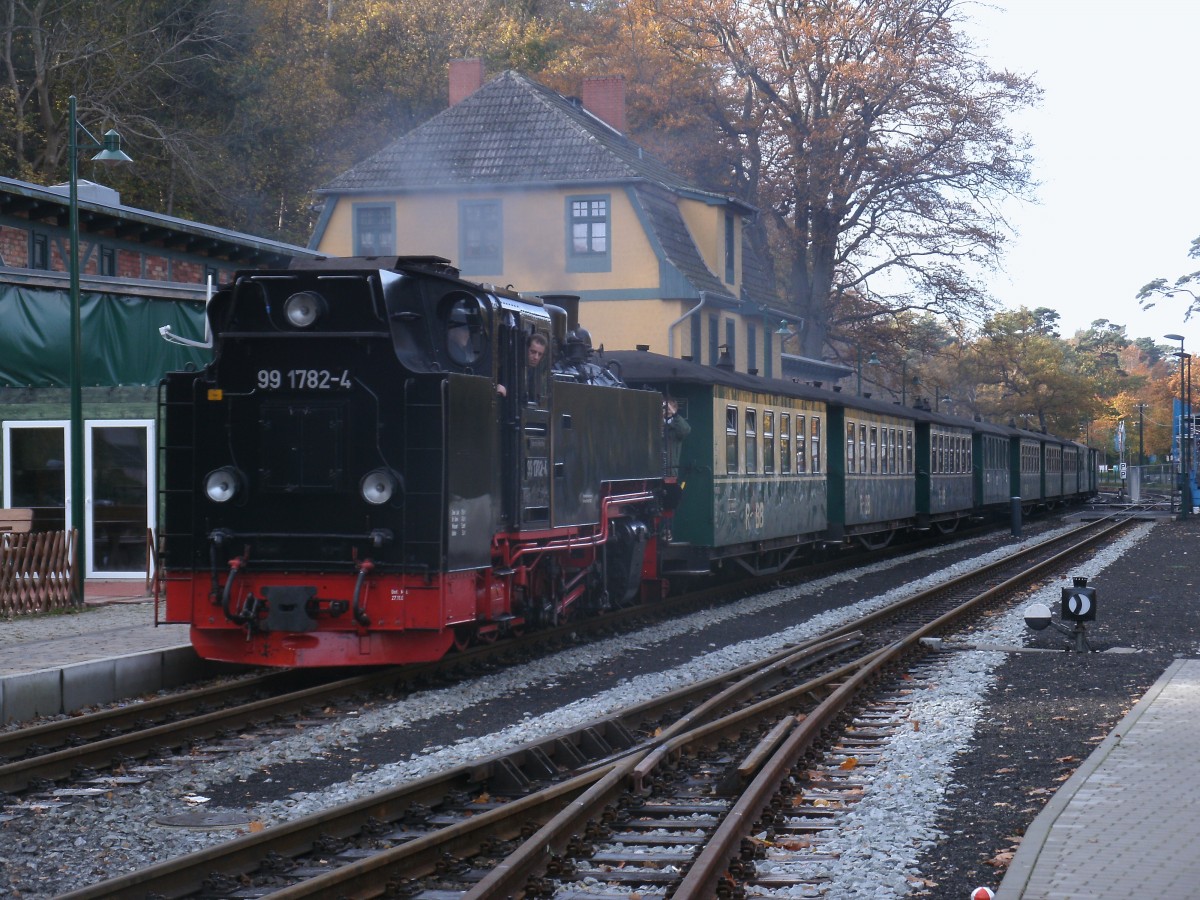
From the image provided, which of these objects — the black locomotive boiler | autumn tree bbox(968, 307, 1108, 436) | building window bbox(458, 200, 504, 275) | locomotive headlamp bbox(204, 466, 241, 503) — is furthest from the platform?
autumn tree bbox(968, 307, 1108, 436)

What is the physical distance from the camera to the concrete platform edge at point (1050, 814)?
5.74 m

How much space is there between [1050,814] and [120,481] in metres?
14.9

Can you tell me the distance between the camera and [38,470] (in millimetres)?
19609

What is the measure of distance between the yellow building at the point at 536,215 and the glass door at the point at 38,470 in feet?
52.5

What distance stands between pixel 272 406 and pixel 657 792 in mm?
4907

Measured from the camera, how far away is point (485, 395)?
38.4 ft

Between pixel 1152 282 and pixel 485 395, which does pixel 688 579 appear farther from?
pixel 1152 282

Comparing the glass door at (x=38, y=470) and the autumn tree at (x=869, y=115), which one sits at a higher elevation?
the autumn tree at (x=869, y=115)

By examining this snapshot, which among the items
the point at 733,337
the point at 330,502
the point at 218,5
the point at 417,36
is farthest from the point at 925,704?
the point at 417,36

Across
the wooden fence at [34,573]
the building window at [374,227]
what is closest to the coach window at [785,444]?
the wooden fence at [34,573]

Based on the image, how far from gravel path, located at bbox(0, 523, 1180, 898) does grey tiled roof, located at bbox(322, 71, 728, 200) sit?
20451 mm

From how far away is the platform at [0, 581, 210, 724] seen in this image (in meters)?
10.7

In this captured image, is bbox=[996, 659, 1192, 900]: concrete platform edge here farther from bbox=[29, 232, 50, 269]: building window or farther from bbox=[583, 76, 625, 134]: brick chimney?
bbox=[583, 76, 625, 134]: brick chimney

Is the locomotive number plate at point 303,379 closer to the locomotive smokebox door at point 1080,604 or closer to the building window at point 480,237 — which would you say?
the locomotive smokebox door at point 1080,604
